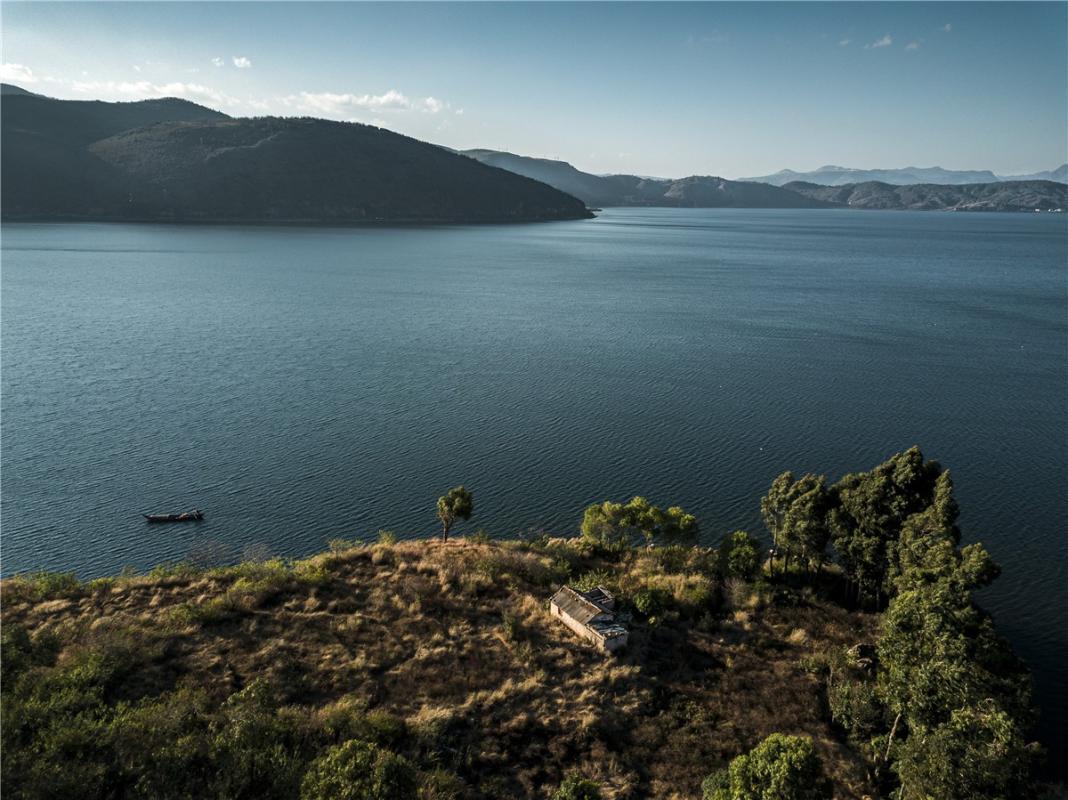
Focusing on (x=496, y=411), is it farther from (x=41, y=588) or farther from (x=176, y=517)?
(x=41, y=588)

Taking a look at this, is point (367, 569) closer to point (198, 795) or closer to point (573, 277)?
point (198, 795)

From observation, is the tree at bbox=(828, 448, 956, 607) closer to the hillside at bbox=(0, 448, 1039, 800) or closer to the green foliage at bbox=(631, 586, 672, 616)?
the hillside at bbox=(0, 448, 1039, 800)

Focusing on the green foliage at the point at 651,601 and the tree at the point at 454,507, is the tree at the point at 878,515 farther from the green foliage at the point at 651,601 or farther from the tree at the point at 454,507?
the tree at the point at 454,507

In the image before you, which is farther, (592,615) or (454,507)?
(454,507)

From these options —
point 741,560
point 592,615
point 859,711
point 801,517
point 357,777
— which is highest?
point 801,517

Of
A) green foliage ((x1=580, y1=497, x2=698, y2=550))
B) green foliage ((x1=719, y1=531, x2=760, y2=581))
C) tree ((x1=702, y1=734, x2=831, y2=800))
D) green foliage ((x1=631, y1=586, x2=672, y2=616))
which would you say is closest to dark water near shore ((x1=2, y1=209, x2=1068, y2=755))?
green foliage ((x1=580, y1=497, x2=698, y2=550))

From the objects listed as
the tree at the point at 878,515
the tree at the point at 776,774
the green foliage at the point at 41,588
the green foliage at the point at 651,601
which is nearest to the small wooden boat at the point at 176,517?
the green foliage at the point at 41,588

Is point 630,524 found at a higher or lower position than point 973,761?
lower

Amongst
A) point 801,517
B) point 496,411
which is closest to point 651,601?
point 801,517

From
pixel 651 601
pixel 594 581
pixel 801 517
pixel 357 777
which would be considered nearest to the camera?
pixel 357 777
